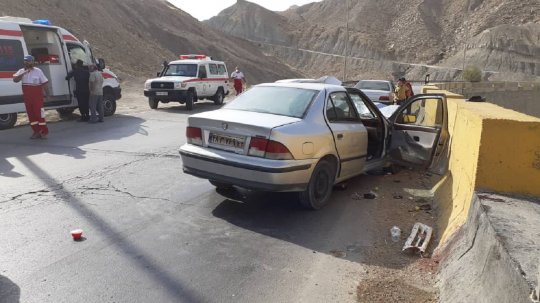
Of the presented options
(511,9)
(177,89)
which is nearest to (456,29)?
(511,9)

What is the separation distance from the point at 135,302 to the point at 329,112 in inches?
140

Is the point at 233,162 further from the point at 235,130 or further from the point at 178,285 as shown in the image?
the point at 178,285

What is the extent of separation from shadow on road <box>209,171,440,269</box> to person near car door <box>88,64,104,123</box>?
811 centimetres

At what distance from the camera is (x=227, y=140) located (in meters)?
5.52

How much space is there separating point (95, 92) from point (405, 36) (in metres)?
72.6

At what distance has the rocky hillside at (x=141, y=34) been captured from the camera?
105 feet

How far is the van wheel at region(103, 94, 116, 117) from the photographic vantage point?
14977 millimetres

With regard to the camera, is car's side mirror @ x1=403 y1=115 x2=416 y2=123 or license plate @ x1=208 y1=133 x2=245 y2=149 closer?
license plate @ x1=208 y1=133 x2=245 y2=149

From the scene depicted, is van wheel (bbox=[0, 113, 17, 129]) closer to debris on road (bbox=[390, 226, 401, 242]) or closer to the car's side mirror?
the car's side mirror

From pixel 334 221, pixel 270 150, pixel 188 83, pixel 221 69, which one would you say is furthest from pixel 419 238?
pixel 221 69

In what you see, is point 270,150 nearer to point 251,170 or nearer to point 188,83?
point 251,170

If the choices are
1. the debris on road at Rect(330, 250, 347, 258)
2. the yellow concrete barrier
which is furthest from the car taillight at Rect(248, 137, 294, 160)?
the yellow concrete barrier

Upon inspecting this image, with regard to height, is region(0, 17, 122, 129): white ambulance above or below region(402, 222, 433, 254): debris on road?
above

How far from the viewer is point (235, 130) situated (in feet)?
17.8
